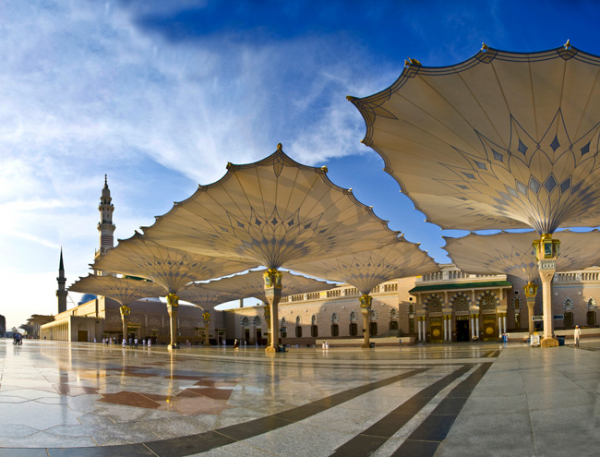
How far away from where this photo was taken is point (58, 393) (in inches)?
250

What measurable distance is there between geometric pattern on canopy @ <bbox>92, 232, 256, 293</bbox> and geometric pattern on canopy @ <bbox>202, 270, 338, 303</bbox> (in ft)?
17.3

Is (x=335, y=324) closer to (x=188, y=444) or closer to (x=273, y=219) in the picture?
(x=273, y=219)

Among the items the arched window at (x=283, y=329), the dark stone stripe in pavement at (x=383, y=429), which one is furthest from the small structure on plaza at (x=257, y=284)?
the dark stone stripe in pavement at (x=383, y=429)

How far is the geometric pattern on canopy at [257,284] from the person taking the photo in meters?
44.9

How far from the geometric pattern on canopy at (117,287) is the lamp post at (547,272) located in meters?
37.6

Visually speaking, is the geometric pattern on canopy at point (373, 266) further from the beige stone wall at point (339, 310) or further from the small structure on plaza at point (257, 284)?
the beige stone wall at point (339, 310)

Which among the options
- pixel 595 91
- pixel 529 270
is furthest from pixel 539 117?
pixel 529 270

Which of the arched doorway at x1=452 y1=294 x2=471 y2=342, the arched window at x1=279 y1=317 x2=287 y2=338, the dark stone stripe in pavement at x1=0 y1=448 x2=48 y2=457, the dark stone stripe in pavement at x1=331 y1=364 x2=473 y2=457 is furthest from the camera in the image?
the arched window at x1=279 y1=317 x2=287 y2=338

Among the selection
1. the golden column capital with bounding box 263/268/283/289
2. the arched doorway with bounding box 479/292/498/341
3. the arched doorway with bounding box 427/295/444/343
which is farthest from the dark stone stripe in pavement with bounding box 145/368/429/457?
the arched doorway with bounding box 427/295/444/343

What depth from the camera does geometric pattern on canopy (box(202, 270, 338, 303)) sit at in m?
44.9

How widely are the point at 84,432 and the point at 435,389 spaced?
481cm

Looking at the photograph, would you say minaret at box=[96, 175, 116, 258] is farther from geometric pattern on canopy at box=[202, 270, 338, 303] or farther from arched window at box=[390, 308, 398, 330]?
arched window at box=[390, 308, 398, 330]

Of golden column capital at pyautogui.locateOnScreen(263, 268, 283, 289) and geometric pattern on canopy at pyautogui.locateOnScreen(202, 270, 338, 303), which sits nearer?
golden column capital at pyautogui.locateOnScreen(263, 268, 283, 289)

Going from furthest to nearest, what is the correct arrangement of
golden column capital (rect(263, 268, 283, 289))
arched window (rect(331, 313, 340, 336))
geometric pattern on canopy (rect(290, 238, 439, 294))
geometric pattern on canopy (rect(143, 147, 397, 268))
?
1. arched window (rect(331, 313, 340, 336))
2. geometric pattern on canopy (rect(290, 238, 439, 294))
3. golden column capital (rect(263, 268, 283, 289))
4. geometric pattern on canopy (rect(143, 147, 397, 268))
